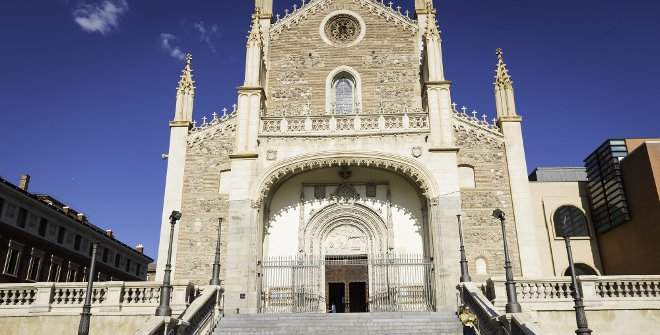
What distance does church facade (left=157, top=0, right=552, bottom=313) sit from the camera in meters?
20.7

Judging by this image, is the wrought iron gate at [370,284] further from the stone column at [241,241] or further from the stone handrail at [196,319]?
the stone handrail at [196,319]

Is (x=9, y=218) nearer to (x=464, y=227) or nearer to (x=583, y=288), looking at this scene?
(x=464, y=227)

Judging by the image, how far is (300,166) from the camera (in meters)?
21.6

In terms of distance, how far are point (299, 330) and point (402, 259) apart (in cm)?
802

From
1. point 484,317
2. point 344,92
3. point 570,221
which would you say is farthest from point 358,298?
point 570,221

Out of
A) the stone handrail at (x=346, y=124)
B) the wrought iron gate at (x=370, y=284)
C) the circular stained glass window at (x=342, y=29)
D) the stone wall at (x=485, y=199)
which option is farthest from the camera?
the circular stained glass window at (x=342, y=29)

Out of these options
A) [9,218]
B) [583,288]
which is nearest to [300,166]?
[583,288]

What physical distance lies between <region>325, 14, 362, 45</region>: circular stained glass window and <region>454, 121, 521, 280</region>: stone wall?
8021 mm

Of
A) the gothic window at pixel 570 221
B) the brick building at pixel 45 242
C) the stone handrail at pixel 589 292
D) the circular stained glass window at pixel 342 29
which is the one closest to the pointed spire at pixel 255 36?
the circular stained glass window at pixel 342 29

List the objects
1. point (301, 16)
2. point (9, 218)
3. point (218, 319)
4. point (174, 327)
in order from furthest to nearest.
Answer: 1. point (9, 218)
2. point (301, 16)
3. point (218, 319)
4. point (174, 327)

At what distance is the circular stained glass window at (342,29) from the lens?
27.6m

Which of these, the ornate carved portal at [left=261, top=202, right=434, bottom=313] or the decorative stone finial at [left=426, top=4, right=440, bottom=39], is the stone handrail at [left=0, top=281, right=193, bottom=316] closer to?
the ornate carved portal at [left=261, top=202, right=434, bottom=313]

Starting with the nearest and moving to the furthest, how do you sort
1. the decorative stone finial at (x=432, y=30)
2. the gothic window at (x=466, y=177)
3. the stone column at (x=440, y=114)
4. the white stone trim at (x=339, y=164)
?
the white stone trim at (x=339, y=164)
the stone column at (x=440, y=114)
the gothic window at (x=466, y=177)
the decorative stone finial at (x=432, y=30)

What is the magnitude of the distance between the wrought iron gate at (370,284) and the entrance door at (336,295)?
1688mm
